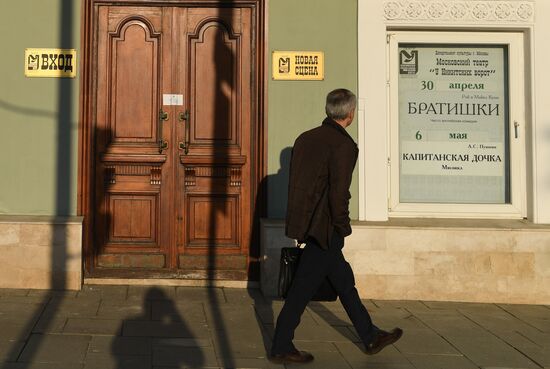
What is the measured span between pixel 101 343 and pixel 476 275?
12.3 feet

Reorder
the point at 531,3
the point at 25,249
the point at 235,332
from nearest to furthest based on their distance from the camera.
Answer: the point at 235,332, the point at 25,249, the point at 531,3

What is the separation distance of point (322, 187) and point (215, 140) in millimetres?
2745

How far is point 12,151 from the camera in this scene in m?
7.02

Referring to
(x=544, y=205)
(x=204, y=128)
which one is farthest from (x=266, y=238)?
(x=544, y=205)

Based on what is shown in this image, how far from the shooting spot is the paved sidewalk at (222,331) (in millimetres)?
4941

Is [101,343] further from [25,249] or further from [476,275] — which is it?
[476,275]

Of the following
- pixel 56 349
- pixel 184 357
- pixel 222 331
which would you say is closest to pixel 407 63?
pixel 222 331

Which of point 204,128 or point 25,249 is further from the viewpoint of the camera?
point 204,128

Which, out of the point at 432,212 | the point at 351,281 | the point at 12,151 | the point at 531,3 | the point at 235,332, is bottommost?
the point at 235,332

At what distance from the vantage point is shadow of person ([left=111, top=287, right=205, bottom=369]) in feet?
15.8

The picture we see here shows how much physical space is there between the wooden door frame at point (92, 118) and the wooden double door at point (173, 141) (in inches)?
2.1

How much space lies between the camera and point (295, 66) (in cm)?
718

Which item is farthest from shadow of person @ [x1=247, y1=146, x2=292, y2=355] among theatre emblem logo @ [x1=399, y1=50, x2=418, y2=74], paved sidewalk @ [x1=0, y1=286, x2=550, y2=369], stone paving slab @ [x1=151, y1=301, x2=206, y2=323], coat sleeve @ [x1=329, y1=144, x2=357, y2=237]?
coat sleeve @ [x1=329, y1=144, x2=357, y2=237]

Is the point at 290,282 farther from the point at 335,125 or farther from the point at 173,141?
the point at 173,141
